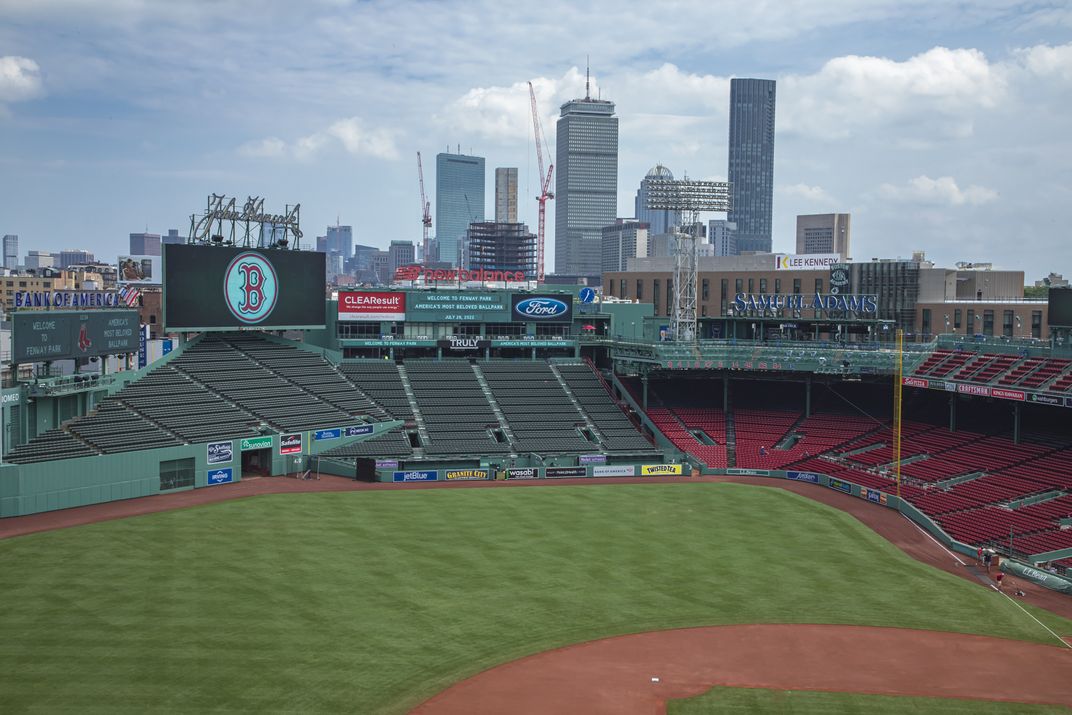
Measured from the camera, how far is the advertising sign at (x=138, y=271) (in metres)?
136

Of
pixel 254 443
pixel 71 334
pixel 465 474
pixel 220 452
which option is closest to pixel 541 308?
pixel 465 474

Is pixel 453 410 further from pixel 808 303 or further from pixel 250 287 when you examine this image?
pixel 808 303

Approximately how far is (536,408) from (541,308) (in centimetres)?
1380

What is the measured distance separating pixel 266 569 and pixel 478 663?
47.0 feet

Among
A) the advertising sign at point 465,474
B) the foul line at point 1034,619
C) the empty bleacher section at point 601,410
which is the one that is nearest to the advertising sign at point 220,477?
the advertising sign at point 465,474

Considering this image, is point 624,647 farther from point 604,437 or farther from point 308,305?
point 308,305

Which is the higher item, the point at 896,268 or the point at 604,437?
the point at 896,268

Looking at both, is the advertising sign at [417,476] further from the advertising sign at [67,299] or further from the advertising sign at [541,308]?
the advertising sign at [541,308]

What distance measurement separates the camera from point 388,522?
5538 centimetres

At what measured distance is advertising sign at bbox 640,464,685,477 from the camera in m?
75.6

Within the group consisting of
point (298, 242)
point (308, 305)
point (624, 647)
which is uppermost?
point (298, 242)

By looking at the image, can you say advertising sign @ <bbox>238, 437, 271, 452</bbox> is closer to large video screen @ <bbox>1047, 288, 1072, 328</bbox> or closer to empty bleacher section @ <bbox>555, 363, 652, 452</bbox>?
empty bleacher section @ <bbox>555, 363, 652, 452</bbox>

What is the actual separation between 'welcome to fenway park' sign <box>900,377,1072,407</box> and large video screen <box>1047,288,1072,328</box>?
640 centimetres

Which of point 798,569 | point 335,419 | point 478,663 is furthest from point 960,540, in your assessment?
point 335,419
